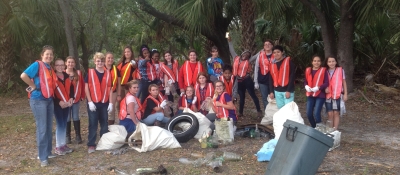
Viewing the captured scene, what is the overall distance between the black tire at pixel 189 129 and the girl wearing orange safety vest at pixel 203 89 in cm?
58

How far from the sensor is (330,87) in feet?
22.1

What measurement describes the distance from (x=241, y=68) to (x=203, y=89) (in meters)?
1.24

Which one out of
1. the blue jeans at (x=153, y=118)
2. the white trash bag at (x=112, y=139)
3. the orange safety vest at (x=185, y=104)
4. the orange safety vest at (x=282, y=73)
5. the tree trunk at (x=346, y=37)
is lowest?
the white trash bag at (x=112, y=139)

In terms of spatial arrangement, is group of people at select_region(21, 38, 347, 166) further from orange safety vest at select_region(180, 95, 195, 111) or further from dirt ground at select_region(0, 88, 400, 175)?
dirt ground at select_region(0, 88, 400, 175)

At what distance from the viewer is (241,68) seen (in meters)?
8.38

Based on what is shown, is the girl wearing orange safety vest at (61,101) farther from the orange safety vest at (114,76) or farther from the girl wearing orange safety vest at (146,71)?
the girl wearing orange safety vest at (146,71)

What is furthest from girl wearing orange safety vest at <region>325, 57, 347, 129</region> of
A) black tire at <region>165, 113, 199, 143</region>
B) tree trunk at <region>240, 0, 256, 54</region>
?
Answer: tree trunk at <region>240, 0, 256, 54</region>

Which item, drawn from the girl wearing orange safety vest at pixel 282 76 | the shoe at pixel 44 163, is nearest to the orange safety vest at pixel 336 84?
the girl wearing orange safety vest at pixel 282 76

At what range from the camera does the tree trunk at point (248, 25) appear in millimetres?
11531

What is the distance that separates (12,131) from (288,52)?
9077mm

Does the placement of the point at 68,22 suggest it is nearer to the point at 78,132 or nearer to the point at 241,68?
the point at 78,132

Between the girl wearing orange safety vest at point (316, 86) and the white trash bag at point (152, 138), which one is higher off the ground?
the girl wearing orange safety vest at point (316, 86)

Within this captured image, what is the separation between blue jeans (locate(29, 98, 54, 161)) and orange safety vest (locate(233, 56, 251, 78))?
13.1 feet

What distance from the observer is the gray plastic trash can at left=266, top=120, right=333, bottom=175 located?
13.6 feet
